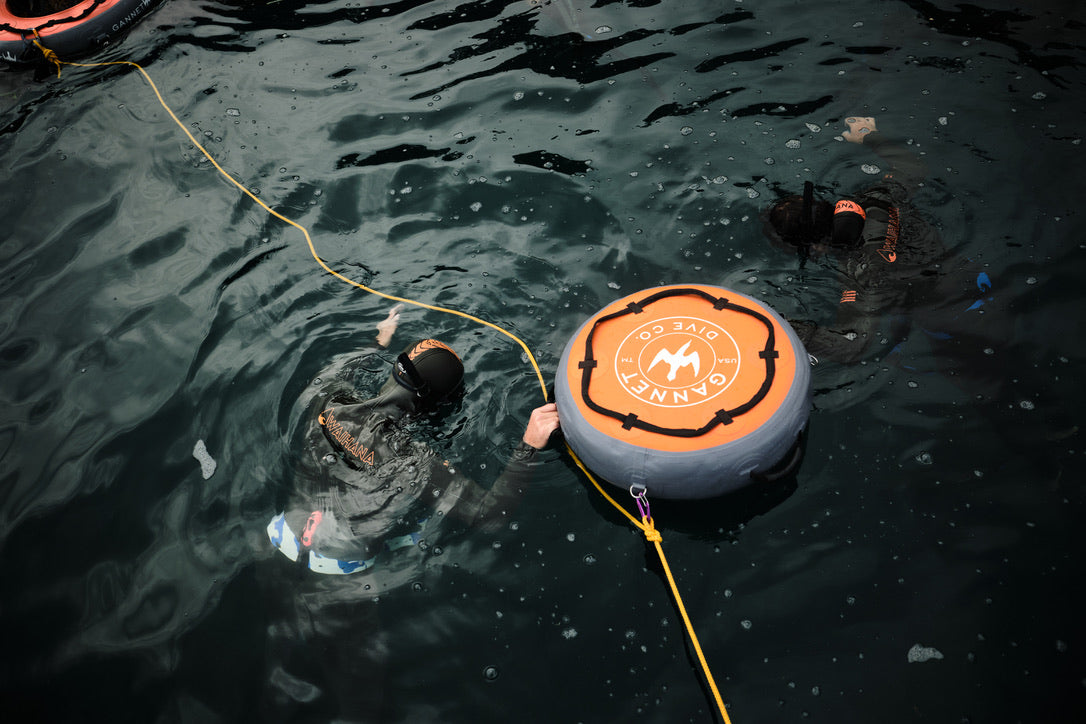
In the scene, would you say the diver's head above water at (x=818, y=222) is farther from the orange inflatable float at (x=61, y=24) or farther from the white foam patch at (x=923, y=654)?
the orange inflatable float at (x=61, y=24)

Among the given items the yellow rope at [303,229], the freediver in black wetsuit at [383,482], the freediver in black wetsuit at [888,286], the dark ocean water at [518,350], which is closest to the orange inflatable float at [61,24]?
the yellow rope at [303,229]

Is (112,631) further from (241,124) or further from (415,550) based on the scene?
(241,124)

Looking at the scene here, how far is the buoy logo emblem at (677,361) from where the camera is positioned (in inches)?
127

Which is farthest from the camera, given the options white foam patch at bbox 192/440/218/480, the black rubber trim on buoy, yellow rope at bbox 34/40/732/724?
white foam patch at bbox 192/440/218/480

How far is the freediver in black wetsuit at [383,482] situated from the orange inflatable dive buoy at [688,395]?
1.13 feet

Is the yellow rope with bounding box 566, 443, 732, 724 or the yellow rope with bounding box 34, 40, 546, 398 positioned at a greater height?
the yellow rope with bounding box 34, 40, 546, 398

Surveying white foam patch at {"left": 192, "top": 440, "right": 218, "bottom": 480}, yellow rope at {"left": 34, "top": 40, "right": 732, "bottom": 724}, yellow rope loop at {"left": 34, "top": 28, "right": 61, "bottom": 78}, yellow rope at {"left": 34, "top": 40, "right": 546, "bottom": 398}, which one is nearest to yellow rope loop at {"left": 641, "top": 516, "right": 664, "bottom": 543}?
yellow rope at {"left": 34, "top": 40, "right": 732, "bottom": 724}

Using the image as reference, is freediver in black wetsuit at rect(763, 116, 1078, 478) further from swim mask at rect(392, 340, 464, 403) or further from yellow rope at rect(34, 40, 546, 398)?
swim mask at rect(392, 340, 464, 403)

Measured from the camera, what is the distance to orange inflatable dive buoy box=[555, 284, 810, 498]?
3.03m

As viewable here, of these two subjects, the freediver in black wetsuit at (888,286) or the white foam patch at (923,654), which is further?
the freediver in black wetsuit at (888,286)

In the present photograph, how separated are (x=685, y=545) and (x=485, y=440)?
4.06 ft

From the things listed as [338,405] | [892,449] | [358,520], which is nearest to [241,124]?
[338,405]

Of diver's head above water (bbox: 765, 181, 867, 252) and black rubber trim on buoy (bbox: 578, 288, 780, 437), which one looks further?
diver's head above water (bbox: 765, 181, 867, 252)

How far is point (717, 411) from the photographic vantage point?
10.2 ft
